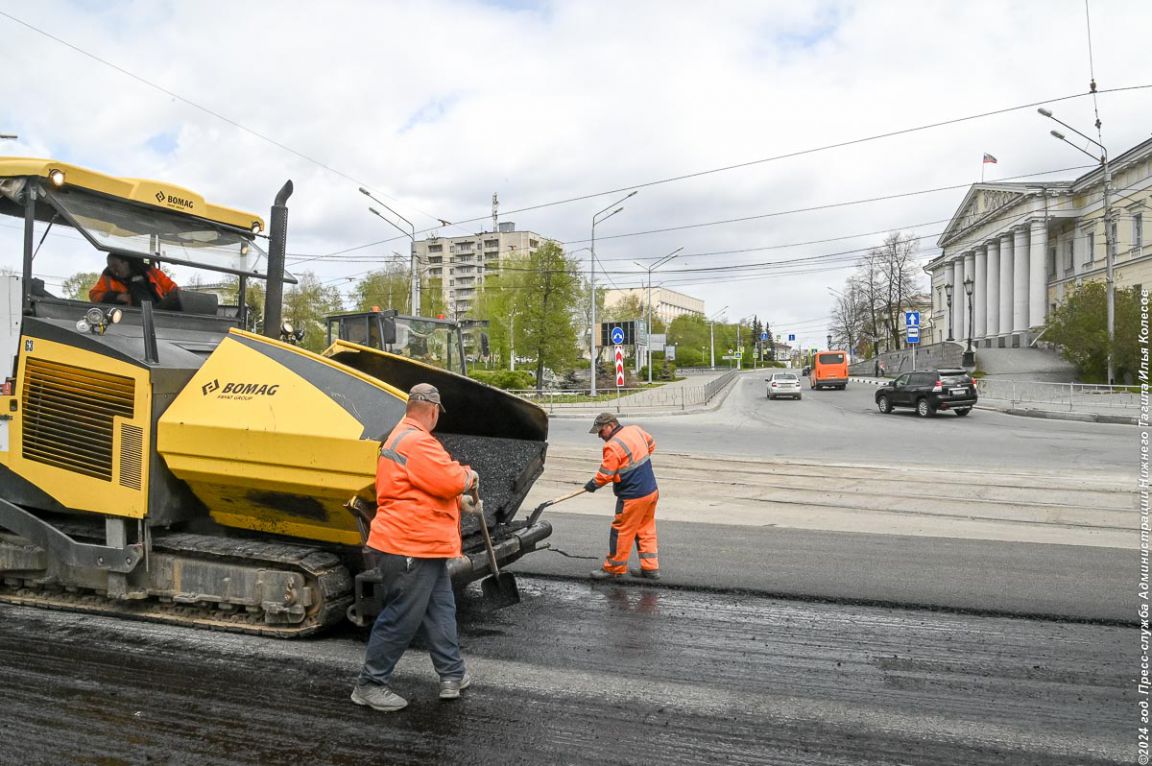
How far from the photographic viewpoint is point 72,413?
16.7ft

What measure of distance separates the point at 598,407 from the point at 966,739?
30.5 meters

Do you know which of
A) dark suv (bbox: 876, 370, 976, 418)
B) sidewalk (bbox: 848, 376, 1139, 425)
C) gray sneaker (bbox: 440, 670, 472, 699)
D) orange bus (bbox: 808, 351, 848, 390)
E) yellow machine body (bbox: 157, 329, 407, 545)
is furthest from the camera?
orange bus (bbox: 808, 351, 848, 390)

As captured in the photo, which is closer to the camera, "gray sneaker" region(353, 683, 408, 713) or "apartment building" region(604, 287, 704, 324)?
"gray sneaker" region(353, 683, 408, 713)

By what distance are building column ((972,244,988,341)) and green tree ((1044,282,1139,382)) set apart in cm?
3297

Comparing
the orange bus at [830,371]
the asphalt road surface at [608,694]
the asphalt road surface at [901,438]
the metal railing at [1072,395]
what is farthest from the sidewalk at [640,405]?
the asphalt road surface at [608,694]

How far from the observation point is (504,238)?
12106cm

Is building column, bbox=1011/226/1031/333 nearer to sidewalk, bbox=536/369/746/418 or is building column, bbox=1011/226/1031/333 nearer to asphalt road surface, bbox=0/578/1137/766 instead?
sidewalk, bbox=536/369/746/418

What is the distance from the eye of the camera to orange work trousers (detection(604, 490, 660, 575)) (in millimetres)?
6559

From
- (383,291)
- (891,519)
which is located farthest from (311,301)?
(891,519)

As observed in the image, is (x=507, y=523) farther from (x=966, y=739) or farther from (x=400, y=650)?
(x=966, y=739)

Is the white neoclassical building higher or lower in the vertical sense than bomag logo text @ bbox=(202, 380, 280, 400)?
higher

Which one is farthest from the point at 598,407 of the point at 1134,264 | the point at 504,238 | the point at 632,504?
the point at 504,238

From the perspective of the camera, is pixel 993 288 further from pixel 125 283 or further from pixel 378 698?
pixel 378 698

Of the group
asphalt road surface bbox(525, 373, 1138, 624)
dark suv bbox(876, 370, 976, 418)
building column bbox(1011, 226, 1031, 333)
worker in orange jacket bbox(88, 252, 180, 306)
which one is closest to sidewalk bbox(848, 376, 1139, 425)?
dark suv bbox(876, 370, 976, 418)
